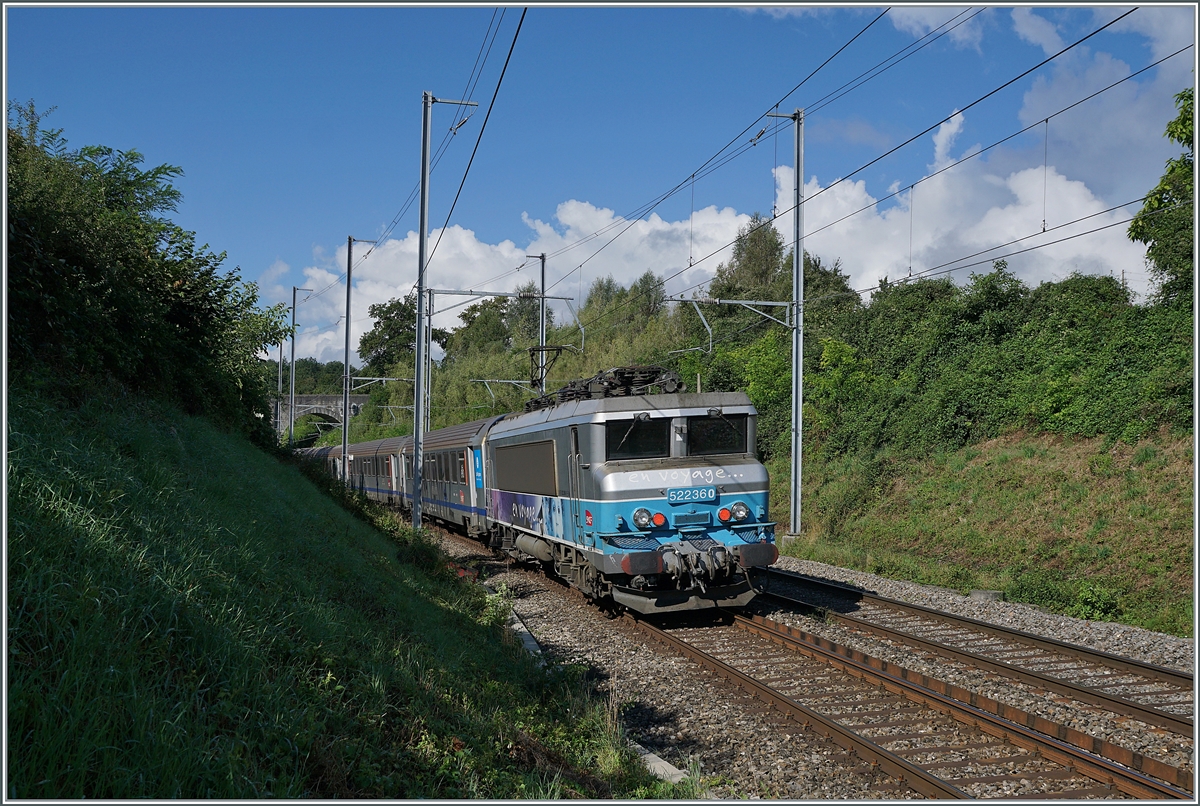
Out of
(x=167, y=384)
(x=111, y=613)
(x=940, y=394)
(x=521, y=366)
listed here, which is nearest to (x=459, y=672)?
(x=111, y=613)

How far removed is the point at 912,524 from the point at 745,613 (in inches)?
393

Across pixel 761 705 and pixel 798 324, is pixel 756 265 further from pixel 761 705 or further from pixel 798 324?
pixel 761 705

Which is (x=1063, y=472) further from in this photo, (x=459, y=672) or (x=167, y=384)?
(x=167, y=384)

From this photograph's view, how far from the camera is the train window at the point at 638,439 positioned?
38.2 feet

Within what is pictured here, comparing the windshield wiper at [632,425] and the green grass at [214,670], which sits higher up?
the windshield wiper at [632,425]

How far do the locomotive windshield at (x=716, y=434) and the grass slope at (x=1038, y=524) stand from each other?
5.70 meters

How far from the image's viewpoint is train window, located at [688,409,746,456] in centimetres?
1190

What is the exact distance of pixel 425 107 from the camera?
21.8 meters

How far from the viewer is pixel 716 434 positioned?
12.0m

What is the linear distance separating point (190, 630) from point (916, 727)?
5.89 metres

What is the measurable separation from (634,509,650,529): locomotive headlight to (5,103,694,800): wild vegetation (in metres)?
2.34

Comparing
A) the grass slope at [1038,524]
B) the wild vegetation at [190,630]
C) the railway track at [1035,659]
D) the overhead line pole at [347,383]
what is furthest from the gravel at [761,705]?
the overhead line pole at [347,383]

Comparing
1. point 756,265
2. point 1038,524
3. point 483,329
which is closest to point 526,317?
point 483,329

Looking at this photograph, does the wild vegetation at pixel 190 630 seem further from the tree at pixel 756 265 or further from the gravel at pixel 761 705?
the tree at pixel 756 265
